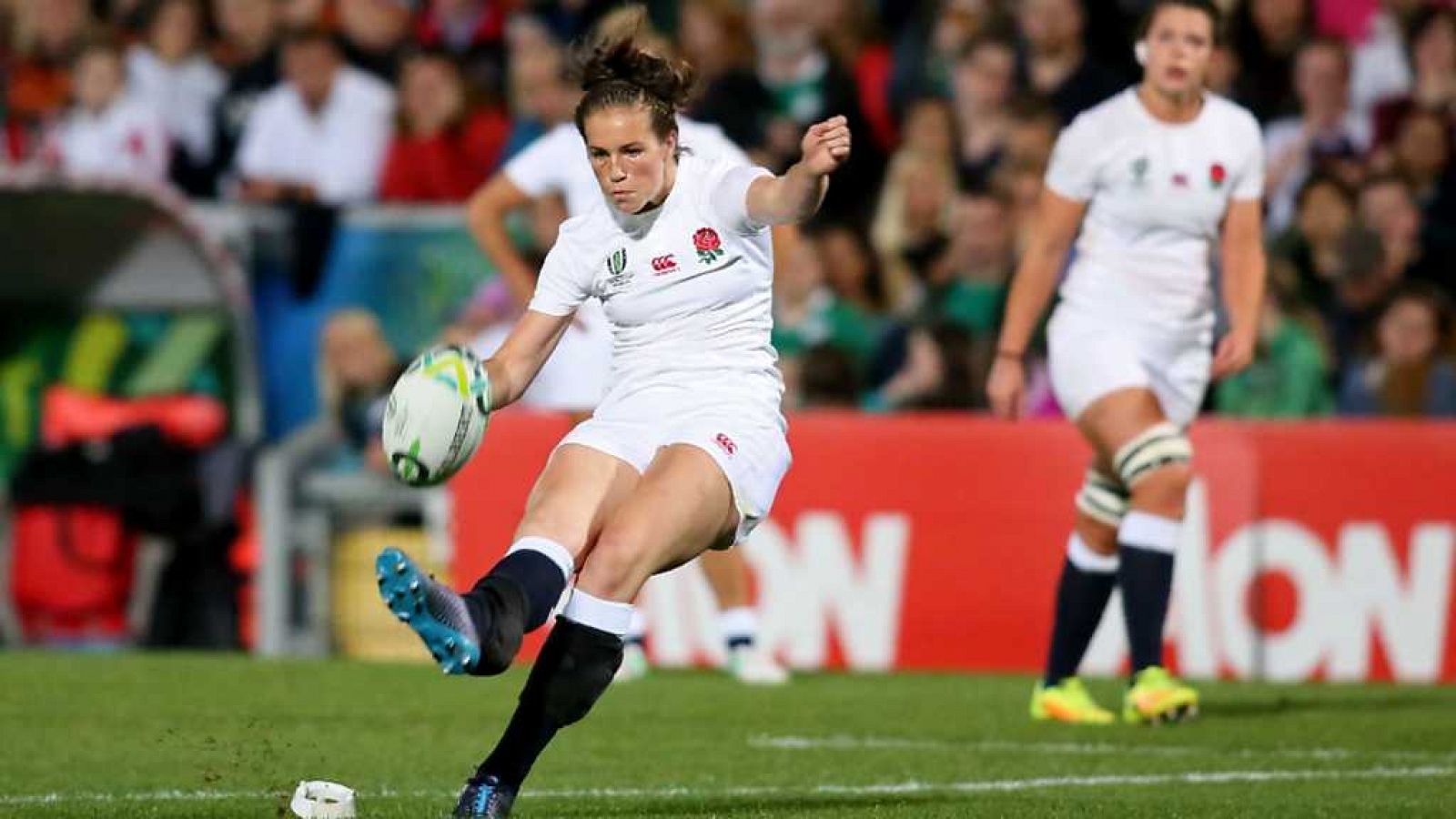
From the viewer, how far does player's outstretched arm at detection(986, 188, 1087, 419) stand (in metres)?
9.84

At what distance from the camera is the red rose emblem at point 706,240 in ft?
23.3

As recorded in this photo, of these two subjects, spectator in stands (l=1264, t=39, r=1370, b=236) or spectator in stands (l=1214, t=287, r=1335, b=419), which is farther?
spectator in stands (l=1264, t=39, r=1370, b=236)

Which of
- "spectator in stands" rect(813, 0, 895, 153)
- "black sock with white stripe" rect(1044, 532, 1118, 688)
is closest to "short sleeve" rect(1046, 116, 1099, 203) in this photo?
"black sock with white stripe" rect(1044, 532, 1118, 688)

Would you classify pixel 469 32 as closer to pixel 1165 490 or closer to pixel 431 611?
pixel 1165 490

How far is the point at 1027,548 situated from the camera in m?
12.7

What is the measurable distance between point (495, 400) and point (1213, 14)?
12.9 feet

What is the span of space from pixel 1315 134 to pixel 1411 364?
1.68 metres

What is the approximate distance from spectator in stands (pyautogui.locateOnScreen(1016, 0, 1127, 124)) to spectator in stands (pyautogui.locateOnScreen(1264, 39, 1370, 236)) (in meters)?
0.94

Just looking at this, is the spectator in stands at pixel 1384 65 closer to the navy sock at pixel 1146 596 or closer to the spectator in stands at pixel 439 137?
the spectator in stands at pixel 439 137

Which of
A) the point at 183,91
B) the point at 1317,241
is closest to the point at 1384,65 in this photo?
the point at 1317,241

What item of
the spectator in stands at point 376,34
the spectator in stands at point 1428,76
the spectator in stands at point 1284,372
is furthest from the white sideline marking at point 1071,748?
the spectator in stands at point 376,34

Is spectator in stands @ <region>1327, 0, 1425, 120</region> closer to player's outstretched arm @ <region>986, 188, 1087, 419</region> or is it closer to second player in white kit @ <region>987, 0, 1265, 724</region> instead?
second player in white kit @ <region>987, 0, 1265, 724</region>

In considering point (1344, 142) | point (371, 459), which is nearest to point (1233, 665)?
point (1344, 142)

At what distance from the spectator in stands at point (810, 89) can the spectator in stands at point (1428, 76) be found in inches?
114
